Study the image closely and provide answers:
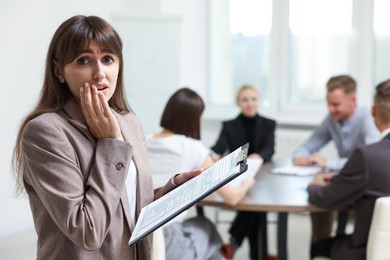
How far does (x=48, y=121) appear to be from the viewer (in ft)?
3.83

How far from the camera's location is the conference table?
2.59m

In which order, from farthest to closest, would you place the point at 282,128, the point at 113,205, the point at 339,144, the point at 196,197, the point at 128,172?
1. the point at 282,128
2. the point at 339,144
3. the point at 128,172
4. the point at 113,205
5. the point at 196,197

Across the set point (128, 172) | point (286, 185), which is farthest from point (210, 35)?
point (128, 172)

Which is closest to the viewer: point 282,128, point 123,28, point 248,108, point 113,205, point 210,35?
point 113,205

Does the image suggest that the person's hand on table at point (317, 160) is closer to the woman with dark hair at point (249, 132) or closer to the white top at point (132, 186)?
the woman with dark hair at point (249, 132)

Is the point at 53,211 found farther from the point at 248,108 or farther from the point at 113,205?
the point at 248,108

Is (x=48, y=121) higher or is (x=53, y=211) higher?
(x=48, y=121)

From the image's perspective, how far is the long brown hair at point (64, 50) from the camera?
47.5 inches

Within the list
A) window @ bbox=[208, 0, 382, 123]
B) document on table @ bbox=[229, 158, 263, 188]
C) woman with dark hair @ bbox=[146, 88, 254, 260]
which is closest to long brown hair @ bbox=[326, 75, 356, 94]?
document on table @ bbox=[229, 158, 263, 188]

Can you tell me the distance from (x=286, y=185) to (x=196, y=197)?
201 centimetres

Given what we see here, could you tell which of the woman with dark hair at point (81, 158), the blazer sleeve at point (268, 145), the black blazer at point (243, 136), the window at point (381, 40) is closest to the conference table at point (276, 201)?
the blazer sleeve at point (268, 145)

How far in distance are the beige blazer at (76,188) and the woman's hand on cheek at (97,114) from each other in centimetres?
2

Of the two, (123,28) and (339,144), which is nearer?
(339,144)

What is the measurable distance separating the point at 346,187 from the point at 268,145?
58.1 inches
